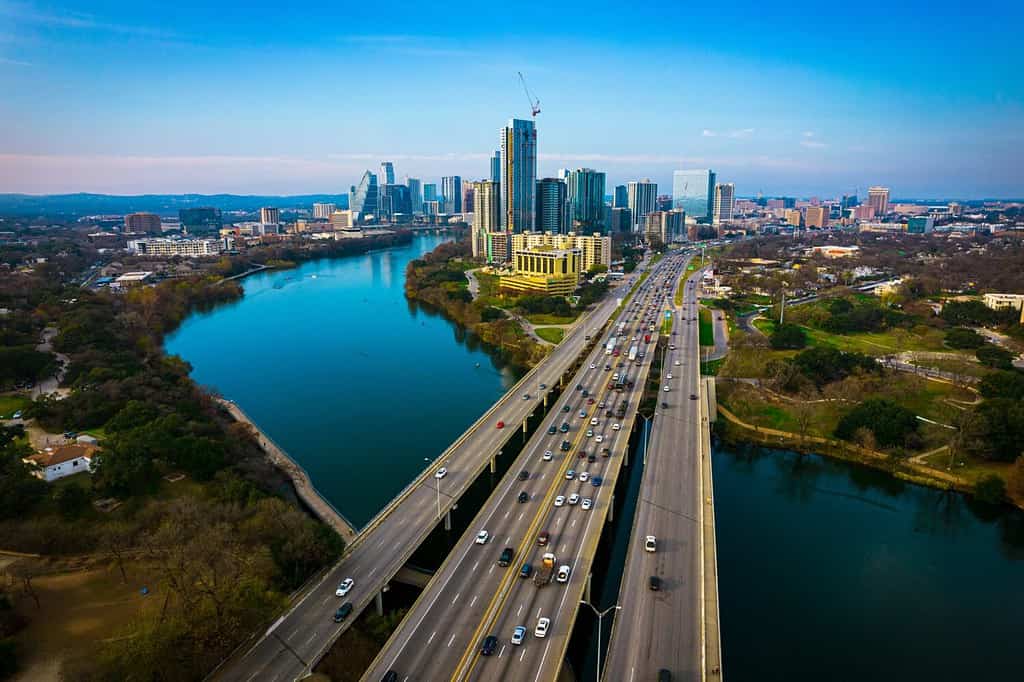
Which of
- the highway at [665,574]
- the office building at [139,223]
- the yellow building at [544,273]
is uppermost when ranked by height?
the office building at [139,223]

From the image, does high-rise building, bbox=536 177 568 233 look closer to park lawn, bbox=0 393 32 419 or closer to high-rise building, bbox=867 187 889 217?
park lawn, bbox=0 393 32 419

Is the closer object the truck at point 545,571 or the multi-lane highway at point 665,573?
the multi-lane highway at point 665,573

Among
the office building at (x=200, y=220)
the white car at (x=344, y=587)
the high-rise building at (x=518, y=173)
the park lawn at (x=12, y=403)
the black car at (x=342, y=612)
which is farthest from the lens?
the office building at (x=200, y=220)

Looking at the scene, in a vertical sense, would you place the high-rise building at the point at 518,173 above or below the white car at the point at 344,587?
above

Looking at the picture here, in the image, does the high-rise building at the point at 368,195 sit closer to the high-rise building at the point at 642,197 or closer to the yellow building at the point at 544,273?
the high-rise building at the point at 642,197

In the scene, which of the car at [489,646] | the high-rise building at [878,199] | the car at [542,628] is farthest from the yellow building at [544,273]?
the high-rise building at [878,199]

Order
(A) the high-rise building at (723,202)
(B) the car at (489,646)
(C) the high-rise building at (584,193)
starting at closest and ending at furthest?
(B) the car at (489,646), (C) the high-rise building at (584,193), (A) the high-rise building at (723,202)

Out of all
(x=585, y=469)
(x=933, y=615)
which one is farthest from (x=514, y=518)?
(x=933, y=615)
